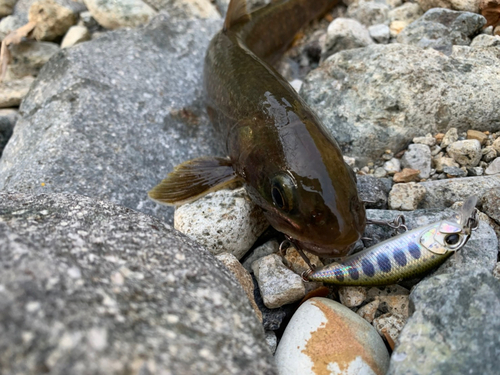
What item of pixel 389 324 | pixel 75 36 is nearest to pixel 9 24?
pixel 75 36

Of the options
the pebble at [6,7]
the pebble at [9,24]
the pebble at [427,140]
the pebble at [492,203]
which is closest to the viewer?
the pebble at [492,203]

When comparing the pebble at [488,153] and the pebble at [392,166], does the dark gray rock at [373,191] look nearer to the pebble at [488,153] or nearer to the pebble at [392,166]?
the pebble at [392,166]

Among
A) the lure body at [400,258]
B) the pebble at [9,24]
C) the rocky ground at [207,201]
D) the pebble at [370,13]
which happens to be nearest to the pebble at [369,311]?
the rocky ground at [207,201]

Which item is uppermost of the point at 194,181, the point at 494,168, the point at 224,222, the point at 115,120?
the point at 115,120

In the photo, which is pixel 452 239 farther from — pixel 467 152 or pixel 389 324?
pixel 467 152

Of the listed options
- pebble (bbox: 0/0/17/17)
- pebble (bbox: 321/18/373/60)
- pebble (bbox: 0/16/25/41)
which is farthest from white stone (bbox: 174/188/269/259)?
pebble (bbox: 0/0/17/17)

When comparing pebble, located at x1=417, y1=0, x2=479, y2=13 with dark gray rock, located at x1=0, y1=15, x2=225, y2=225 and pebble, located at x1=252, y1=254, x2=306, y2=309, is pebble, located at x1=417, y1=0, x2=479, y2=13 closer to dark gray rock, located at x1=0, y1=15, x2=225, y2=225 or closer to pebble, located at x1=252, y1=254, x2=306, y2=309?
dark gray rock, located at x1=0, y1=15, x2=225, y2=225

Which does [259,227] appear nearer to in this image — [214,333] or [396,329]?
[396,329]
